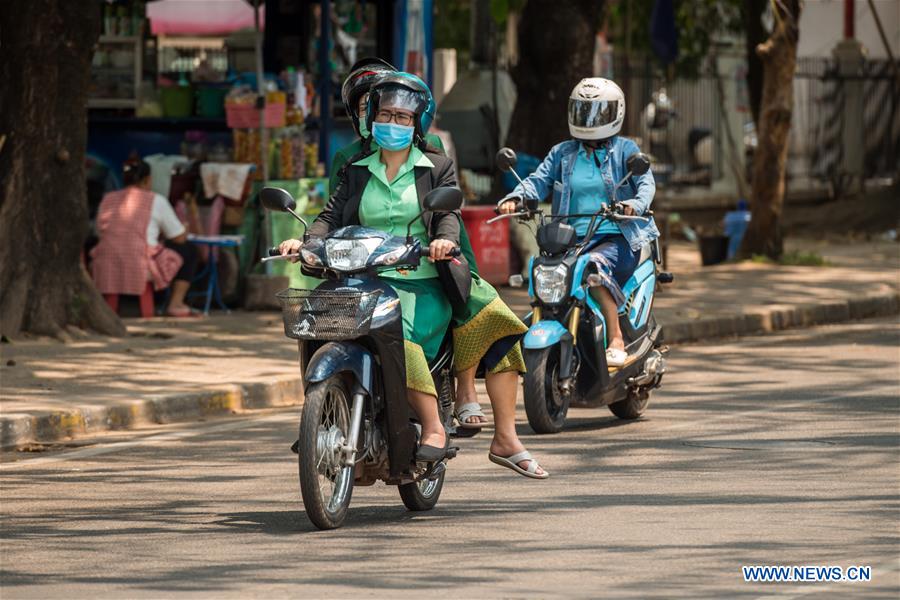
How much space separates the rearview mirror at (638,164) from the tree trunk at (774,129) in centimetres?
1025

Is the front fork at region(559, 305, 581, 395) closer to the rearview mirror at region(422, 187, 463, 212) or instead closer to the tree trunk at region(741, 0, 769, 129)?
the rearview mirror at region(422, 187, 463, 212)

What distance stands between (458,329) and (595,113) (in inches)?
122

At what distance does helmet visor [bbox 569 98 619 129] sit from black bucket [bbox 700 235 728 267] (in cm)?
1088

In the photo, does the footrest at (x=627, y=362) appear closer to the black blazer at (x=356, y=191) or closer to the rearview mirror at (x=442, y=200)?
the black blazer at (x=356, y=191)

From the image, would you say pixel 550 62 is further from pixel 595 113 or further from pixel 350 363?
pixel 350 363

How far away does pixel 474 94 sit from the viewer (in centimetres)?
2381

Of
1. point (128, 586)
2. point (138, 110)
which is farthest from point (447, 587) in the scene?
point (138, 110)

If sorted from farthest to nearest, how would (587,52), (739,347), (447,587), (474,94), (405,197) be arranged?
(474,94), (587,52), (739,347), (405,197), (447,587)

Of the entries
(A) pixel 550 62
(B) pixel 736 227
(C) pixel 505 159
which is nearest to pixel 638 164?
(C) pixel 505 159

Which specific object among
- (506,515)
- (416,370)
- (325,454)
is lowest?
(506,515)

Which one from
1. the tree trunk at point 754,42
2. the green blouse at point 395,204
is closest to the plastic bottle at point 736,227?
the tree trunk at point 754,42

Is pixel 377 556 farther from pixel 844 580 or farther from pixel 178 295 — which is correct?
pixel 178 295

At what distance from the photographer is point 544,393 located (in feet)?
33.1

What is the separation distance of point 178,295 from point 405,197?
26.9 feet
